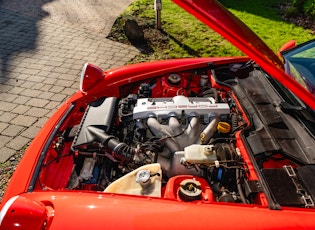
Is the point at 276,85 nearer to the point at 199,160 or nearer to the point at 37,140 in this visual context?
the point at 199,160

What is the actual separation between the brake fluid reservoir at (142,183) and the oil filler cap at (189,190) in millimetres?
177

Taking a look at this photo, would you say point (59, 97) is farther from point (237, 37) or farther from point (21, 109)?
point (237, 37)

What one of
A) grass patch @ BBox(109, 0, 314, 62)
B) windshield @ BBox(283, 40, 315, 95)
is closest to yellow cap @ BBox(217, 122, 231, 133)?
windshield @ BBox(283, 40, 315, 95)

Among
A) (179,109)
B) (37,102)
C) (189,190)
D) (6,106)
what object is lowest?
(189,190)

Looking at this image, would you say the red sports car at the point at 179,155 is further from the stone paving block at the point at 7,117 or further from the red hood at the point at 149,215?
the stone paving block at the point at 7,117

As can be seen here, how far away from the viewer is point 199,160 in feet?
7.80

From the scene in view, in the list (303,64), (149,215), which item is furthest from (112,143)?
(303,64)

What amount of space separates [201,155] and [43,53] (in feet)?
15.5

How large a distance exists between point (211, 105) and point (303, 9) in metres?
6.72

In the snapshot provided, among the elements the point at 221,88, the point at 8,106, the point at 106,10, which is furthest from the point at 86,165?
the point at 106,10

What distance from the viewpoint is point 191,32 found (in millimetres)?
7164

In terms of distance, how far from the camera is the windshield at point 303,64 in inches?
99.7

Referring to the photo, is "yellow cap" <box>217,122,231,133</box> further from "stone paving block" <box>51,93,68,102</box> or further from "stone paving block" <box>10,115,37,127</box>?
"stone paving block" <box>51,93,68,102</box>

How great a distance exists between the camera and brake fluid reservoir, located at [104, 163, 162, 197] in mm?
2238
